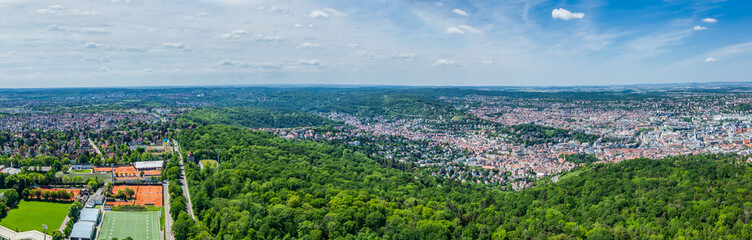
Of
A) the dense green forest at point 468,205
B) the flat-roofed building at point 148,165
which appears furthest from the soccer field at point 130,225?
the flat-roofed building at point 148,165

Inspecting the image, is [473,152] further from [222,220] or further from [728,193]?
[222,220]

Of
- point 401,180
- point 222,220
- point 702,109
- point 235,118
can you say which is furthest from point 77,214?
point 702,109

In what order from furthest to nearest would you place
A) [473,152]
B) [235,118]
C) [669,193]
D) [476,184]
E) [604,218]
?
[235,118], [473,152], [476,184], [669,193], [604,218]

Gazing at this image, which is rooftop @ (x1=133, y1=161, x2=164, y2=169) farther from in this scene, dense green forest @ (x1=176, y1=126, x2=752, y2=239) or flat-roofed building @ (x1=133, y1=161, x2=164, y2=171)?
dense green forest @ (x1=176, y1=126, x2=752, y2=239)

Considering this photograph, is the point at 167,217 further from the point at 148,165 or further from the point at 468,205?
the point at 468,205

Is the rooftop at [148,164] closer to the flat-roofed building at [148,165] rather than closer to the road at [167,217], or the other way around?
the flat-roofed building at [148,165]

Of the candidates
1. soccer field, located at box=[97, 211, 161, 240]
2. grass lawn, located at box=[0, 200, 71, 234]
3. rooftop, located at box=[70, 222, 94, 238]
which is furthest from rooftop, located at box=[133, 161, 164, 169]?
rooftop, located at box=[70, 222, 94, 238]

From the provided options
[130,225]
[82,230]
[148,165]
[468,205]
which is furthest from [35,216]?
[468,205]
